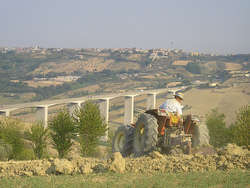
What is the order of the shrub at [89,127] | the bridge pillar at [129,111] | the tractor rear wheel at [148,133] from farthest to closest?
1. the bridge pillar at [129,111]
2. the shrub at [89,127]
3. the tractor rear wheel at [148,133]

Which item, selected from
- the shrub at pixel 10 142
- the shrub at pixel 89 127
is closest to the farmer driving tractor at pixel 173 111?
the shrub at pixel 89 127

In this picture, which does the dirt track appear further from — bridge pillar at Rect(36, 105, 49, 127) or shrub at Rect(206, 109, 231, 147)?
bridge pillar at Rect(36, 105, 49, 127)

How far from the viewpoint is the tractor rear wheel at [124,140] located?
13234mm

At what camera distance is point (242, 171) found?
28.6ft

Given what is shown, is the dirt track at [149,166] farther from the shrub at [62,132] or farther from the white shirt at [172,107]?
the shrub at [62,132]

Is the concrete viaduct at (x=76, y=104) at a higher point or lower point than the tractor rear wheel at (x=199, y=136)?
lower

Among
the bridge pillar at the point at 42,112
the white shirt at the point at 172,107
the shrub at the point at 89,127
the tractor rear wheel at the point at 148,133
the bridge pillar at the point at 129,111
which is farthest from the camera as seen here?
the bridge pillar at the point at 129,111

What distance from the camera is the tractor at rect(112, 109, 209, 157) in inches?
459

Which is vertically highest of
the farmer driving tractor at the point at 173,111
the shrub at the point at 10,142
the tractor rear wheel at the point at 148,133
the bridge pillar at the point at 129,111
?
the farmer driving tractor at the point at 173,111

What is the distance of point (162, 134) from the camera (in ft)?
40.5

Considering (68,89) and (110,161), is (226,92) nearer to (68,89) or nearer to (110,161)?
(68,89)

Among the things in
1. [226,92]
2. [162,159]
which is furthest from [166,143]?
[226,92]

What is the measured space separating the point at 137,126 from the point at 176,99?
1.57 meters

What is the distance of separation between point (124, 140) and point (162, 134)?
5.67ft
